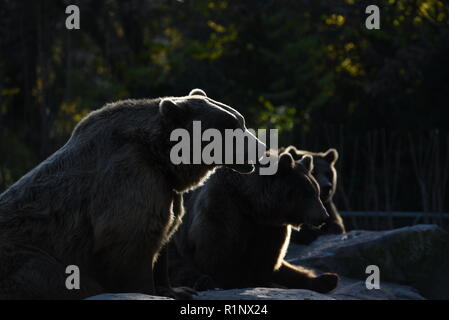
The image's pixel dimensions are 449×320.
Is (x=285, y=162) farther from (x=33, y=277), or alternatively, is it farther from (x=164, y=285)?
(x=33, y=277)

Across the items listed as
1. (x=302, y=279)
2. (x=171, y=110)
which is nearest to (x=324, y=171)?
(x=302, y=279)

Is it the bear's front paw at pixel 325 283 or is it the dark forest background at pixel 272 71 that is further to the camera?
the dark forest background at pixel 272 71

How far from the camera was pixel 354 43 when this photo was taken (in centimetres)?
1698

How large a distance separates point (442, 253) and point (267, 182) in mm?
2341

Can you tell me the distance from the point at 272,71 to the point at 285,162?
12526 millimetres

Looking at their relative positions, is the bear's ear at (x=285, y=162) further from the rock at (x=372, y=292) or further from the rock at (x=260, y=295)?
the rock at (x=260, y=295)

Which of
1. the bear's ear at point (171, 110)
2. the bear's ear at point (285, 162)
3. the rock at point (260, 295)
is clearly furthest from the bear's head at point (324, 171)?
the bear's ear at point (171, 110)

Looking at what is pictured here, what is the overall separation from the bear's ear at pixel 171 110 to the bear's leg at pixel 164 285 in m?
1.00

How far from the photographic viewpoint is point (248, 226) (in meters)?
6.70

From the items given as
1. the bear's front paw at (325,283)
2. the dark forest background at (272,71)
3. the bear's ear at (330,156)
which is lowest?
the bear's front paw at (325,283)

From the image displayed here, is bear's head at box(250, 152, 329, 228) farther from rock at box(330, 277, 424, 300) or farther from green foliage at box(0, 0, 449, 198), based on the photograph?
green foliage at box(0, 0, 449, 198)

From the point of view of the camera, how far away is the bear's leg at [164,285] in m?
5.17

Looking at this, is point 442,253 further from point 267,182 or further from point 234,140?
point 234,140
